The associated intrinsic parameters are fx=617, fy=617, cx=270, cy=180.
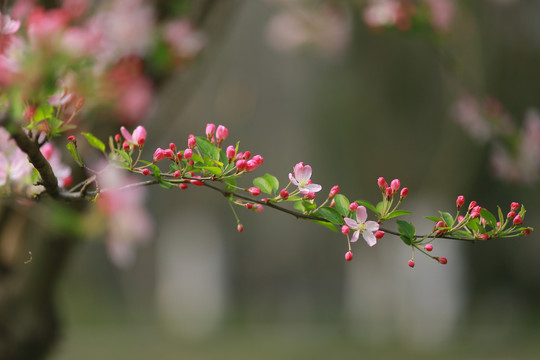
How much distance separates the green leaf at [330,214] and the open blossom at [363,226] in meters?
0.01

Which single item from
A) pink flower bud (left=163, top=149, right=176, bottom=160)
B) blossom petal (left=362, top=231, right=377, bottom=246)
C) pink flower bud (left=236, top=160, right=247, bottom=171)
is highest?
pink flower bud (left=236, top=160, right=247, bottom=171)

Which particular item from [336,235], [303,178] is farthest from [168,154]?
[336,235]

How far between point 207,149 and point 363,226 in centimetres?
20

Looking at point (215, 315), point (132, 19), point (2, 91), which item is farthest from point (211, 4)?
point (215, 315)

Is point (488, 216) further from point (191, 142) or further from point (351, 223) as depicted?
point (191, 142)

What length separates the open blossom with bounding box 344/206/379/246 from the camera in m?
0.71

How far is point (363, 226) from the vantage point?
73cm

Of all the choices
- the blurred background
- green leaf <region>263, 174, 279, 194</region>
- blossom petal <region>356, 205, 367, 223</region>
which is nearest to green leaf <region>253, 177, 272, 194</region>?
green leaf <region>263, 174, 279, 194</region>

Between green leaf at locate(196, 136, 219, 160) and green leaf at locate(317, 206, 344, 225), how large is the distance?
0.14 meters

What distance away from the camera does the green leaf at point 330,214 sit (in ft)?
2.33

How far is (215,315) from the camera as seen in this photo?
5.75 metres

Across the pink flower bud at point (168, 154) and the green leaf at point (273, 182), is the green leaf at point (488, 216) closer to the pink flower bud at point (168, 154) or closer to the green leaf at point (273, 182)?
the green leaf at point (273, 182)

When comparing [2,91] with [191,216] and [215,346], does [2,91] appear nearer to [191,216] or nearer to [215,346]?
[215,346]

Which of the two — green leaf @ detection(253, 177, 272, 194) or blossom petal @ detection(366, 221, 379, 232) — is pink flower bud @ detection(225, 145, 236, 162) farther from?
blossom petal @ detection(366, 221, 379, 232)
